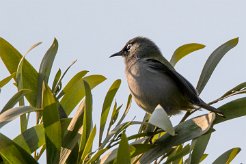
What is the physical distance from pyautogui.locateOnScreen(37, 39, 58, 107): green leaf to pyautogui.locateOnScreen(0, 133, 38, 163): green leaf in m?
0.63

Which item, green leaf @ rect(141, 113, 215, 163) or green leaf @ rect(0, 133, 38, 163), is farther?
green leaf @ rect(141, 113, 215, 163)

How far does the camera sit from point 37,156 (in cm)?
→ 279

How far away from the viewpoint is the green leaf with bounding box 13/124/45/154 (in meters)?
2.56

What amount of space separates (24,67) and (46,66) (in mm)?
134

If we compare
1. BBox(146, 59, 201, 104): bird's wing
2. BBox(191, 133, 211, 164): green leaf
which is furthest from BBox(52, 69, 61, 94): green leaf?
BBox(146, 59, 201, 104): bird's wing

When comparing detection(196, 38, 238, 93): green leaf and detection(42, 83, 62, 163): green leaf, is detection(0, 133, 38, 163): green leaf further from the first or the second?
detection(196, 38, 238, 93): green leaf

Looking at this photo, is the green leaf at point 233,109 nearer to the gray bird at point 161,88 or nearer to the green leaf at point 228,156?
the green leaf at point 228,156

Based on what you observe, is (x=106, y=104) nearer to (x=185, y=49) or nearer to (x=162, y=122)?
(x=162, y=122)

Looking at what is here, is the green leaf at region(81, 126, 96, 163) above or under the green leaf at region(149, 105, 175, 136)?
under

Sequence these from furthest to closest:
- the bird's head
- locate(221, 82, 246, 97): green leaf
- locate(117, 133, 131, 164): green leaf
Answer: the bird's head < locate(221, 82, 246, 97): green leaf < locate(117, 133, 131, 164): green leaf

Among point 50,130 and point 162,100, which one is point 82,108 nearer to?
point 50,130

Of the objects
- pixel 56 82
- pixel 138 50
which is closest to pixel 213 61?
pixel 56 82

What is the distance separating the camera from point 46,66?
10.0 feet

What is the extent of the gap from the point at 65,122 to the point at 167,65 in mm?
1990
